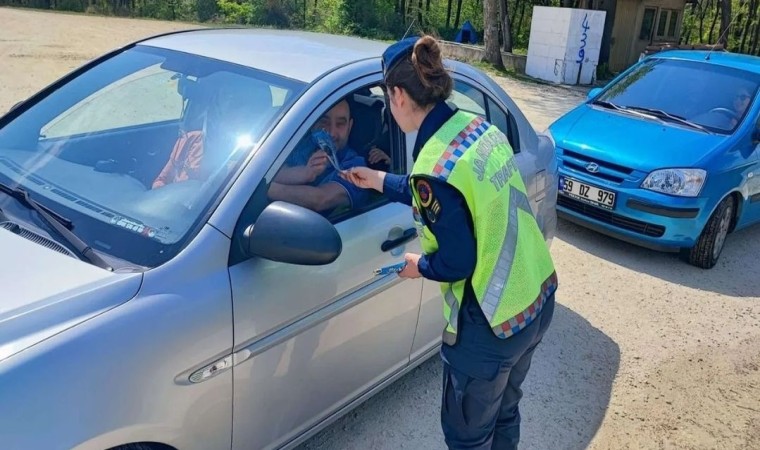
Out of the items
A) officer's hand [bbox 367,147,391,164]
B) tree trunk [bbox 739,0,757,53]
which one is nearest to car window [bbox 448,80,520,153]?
officer's hand [bbox 367,147,391,164]

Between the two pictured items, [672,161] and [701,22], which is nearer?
[672,161]

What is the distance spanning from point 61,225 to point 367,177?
1040mm

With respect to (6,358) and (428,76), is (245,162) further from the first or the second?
(6,358)

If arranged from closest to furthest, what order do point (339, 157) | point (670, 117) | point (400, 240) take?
point (400, 240) < point (339, 157) < point (670, 117)

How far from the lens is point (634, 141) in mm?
5586

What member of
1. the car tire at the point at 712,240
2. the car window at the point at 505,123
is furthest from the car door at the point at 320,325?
the car tire at the point at 712,240

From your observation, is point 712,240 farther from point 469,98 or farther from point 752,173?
point 469,98

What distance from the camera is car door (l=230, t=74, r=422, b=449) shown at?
6.91 feet

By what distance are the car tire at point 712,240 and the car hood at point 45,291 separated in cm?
487

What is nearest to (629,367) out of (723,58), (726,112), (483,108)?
(483,108)

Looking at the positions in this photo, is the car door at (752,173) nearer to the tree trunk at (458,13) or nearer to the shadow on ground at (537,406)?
the shadow on ground at (537,406)

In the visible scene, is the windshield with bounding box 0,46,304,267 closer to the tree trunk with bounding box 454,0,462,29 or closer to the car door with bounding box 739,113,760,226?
the car door with bounding box 739,113,760,226

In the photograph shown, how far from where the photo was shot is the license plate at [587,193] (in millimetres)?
5380

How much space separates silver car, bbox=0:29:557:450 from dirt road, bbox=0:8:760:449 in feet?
1.26
